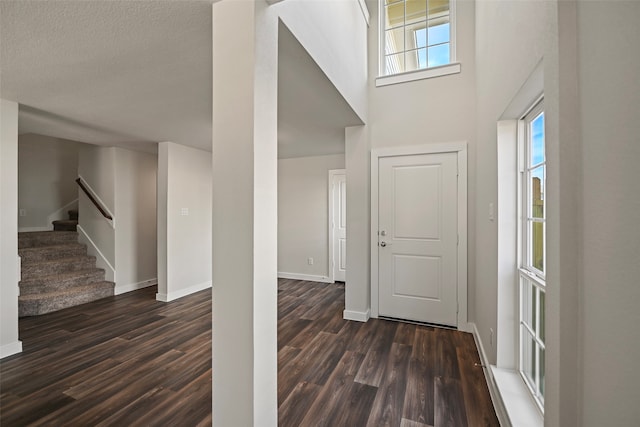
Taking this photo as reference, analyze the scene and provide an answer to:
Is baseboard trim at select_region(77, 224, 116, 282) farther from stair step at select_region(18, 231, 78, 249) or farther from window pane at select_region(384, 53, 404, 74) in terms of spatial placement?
window pane at select_region(384, 53, 404, 74)

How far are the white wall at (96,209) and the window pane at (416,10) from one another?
465cm

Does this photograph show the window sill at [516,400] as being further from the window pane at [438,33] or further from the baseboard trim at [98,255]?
the baseboard trim at [98,255]

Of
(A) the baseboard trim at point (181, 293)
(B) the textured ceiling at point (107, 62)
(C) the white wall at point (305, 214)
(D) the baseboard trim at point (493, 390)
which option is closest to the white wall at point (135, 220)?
(A) the baseboard trim at point (181, 293)

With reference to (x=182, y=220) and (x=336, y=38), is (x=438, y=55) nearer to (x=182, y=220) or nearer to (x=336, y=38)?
(x=336, y=38)

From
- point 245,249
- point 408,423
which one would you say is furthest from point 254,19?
point 408,423

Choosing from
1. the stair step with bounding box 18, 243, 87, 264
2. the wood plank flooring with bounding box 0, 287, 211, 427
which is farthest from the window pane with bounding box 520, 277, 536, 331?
the stair step with bounding box 18, 243, 87, 264

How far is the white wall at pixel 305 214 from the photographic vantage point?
5.09 meters

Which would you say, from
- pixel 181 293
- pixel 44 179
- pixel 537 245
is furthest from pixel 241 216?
pixel 44 179

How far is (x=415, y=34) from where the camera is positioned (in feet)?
11.4

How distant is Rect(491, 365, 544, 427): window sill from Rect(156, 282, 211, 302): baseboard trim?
13.0 ft

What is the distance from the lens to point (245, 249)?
3.97 feet

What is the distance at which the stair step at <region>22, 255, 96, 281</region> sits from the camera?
3.76 m

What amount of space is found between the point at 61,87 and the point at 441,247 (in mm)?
3805

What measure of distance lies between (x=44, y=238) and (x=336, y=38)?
5201 mm
